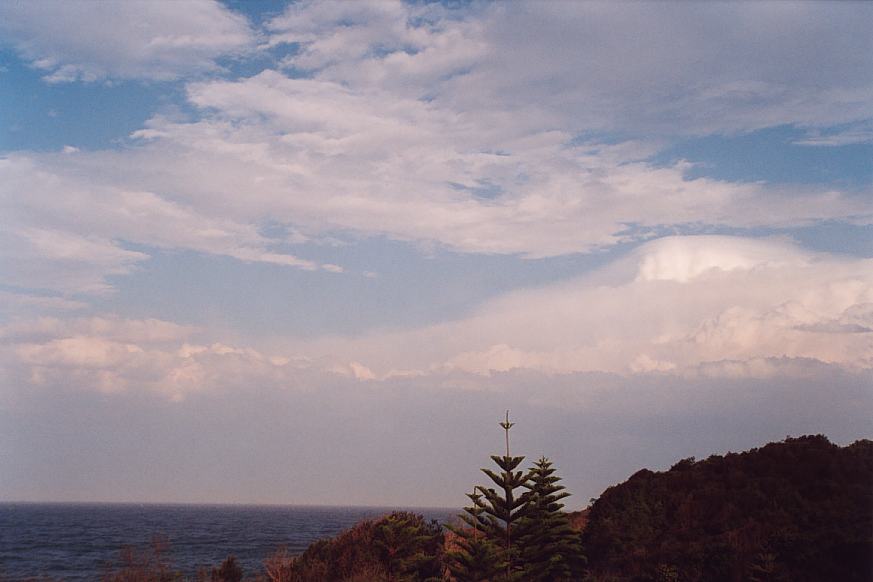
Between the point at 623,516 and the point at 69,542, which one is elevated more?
the point at 623,516

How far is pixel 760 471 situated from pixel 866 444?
4418mm

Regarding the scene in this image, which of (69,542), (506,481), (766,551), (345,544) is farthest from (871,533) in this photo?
(69,542)

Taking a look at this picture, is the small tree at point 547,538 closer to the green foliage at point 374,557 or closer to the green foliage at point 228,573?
the green foliage at point 374,557

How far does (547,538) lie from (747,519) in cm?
663

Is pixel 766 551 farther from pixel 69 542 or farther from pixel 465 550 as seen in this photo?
pixel 69 542

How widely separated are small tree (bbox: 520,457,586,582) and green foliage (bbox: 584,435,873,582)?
3.38 ft

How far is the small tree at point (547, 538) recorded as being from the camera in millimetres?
23641

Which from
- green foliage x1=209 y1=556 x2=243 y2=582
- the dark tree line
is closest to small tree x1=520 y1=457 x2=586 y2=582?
the dark tree line

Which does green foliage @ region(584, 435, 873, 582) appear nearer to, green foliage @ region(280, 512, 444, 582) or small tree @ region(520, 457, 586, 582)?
small tree @ region(520, 457, 586, 582)

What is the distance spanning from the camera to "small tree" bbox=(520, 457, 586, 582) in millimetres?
23641

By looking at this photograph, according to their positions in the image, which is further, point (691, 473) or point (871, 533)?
point (691, 473)

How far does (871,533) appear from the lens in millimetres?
19250

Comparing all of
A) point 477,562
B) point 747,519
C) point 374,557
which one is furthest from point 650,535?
point 374,557

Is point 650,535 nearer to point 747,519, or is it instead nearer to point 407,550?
point 747,519
